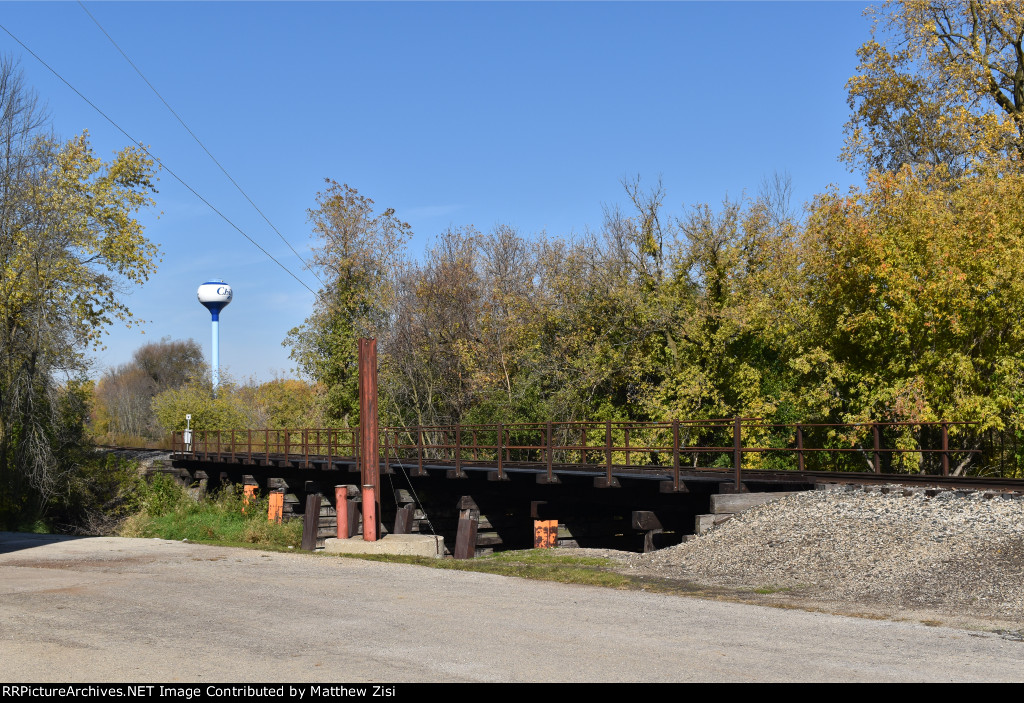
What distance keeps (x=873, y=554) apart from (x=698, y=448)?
6133 millimetres

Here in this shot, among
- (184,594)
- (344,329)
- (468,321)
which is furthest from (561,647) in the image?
(344,329)

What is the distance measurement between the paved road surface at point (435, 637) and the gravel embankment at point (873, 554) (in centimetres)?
177

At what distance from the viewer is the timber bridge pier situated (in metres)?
Answer: 19.1

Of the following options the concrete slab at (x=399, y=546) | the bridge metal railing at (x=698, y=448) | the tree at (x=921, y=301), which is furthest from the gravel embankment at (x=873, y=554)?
the tree at (x=921, y=301)

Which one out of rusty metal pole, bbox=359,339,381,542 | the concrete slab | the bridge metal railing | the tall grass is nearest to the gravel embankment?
the bridge metal railing

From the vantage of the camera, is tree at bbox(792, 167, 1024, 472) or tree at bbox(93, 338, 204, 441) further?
tree at bbox(93, 338, 204, 441)

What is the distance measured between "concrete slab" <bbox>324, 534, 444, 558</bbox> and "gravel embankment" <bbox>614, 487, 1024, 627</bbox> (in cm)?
433

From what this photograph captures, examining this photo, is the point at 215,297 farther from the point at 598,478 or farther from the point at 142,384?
the point at 598,478

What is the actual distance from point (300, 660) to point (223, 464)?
34442 mm

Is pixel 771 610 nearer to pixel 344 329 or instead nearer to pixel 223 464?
pixel 223 464

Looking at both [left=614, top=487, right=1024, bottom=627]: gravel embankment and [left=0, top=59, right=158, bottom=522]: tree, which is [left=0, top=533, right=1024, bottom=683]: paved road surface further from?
[left=0, top=59, right=158, bottom=522]: tree

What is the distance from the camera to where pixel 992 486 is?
682 inches

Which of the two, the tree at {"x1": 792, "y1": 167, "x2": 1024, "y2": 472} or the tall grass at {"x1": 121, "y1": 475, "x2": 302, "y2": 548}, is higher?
the tree at {"x1": 792, "y1": 167, "x2": 1024, "y2": 472}

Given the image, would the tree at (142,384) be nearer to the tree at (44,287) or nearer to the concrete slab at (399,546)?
the tree at (44,287)
